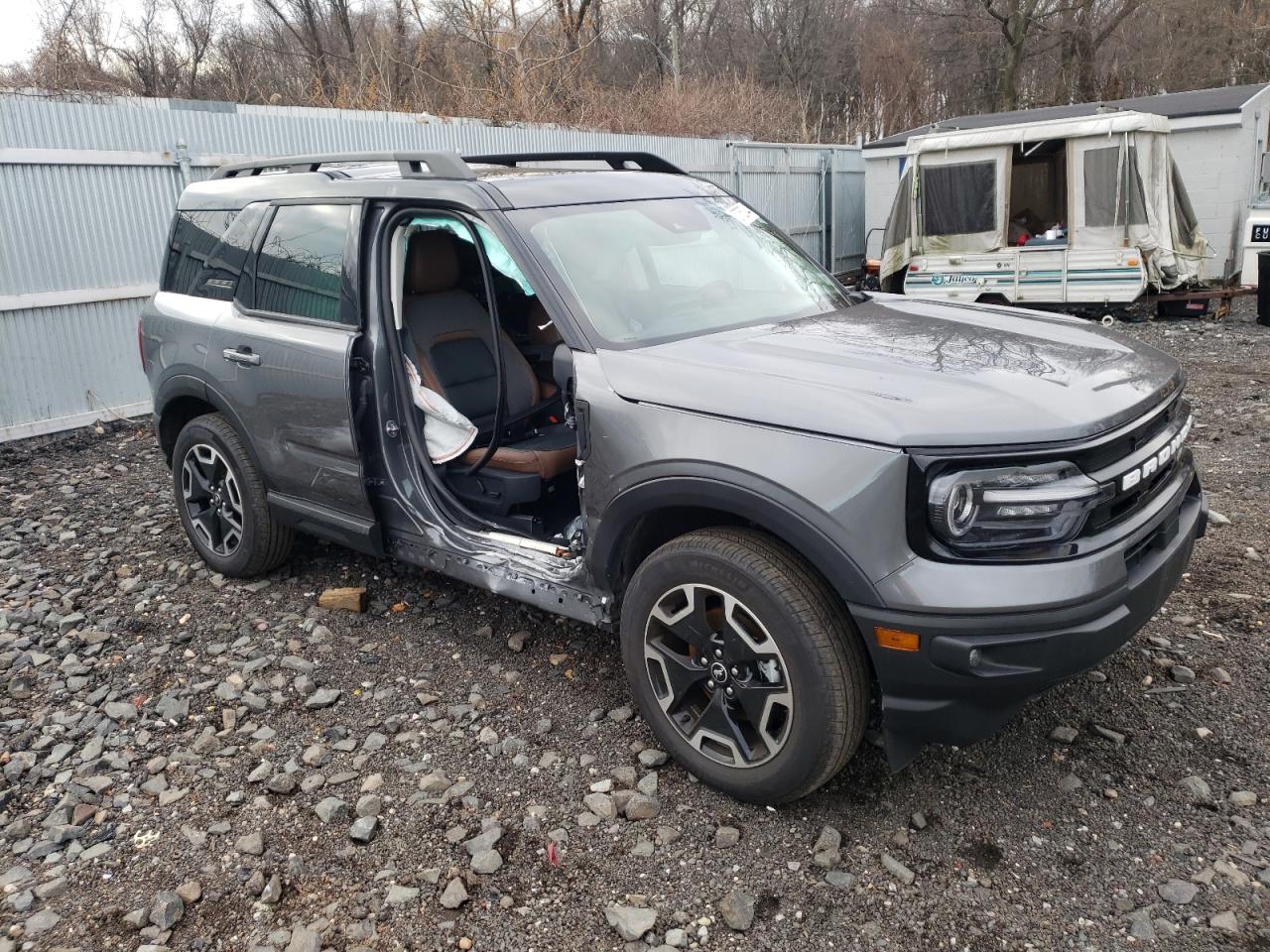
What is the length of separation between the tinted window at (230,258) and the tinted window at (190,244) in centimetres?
5

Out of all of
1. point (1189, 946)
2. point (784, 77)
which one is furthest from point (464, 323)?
point (784, 77)

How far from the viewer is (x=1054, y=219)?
567 inches

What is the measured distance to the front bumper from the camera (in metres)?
2.47

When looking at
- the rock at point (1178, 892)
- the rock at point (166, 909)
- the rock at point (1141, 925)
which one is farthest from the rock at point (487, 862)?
the rock at point (1178, 892)

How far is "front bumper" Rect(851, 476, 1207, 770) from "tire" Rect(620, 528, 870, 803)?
0.43ft

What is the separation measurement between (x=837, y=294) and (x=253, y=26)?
92.2 ft

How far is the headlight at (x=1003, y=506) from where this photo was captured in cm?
250

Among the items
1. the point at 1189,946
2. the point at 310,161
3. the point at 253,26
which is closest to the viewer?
the point at 1189,946

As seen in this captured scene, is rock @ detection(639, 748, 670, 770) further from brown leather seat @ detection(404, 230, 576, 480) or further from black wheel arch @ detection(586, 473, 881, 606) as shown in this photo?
brown leather seat @ detection(404, 230, 576, 480)

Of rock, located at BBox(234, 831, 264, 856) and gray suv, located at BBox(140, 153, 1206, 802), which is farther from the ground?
gray suv, located at BBox(140, 153, 1206, 802)

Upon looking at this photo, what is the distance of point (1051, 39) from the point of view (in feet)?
92.0

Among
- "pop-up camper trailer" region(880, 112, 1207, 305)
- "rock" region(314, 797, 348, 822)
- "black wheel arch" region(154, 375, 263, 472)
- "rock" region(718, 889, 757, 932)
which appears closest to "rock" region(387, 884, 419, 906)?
"rock" region(314, 797, 348, 822)

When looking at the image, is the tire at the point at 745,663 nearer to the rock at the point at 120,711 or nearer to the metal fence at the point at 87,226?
the rock at the point at 120,711

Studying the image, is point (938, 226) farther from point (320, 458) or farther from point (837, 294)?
point (320, 458)
